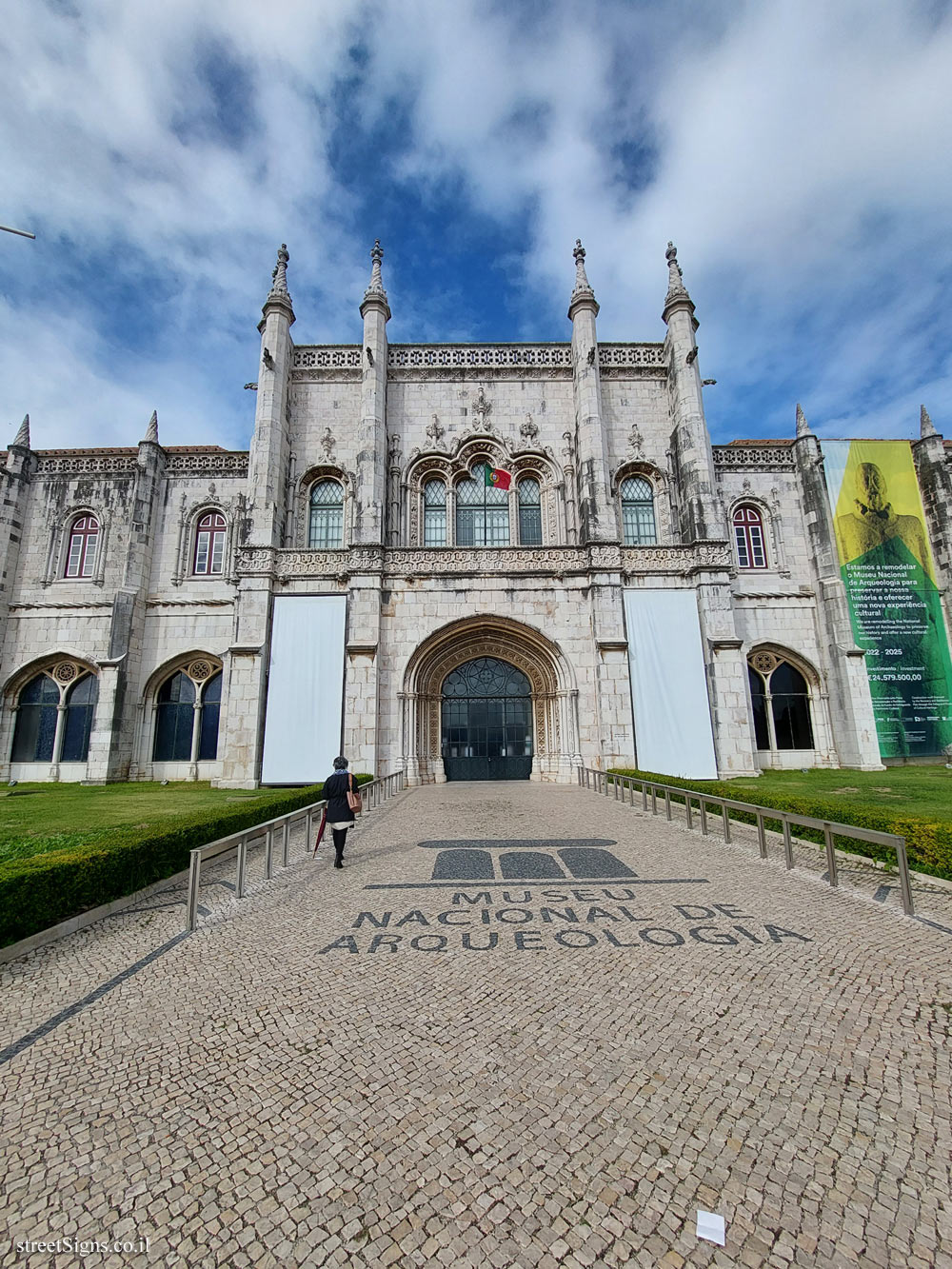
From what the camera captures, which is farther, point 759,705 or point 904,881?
point 759,705

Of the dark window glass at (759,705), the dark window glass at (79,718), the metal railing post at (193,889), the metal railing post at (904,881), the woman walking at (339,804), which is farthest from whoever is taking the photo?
the dark window glass at (759,705)

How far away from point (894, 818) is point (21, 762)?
2436 cm

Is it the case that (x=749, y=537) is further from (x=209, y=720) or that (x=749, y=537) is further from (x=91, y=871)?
(x=91, y=871)

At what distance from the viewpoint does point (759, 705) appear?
19.7m

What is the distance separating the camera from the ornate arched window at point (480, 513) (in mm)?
20109

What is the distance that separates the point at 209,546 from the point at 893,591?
2496cm

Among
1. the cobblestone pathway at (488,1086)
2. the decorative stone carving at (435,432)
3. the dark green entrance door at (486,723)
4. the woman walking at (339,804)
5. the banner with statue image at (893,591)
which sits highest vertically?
the decorative stone carving at (435,432)

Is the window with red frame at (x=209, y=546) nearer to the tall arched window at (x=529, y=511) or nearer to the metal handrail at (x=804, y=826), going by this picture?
the tall arched window at (x=529, y=511)

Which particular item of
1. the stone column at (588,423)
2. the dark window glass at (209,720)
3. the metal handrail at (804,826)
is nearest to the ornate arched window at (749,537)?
the stone column at (588,423)

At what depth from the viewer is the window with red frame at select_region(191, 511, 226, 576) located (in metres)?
20.3

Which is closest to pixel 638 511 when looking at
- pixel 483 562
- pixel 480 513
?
pixel 480 513

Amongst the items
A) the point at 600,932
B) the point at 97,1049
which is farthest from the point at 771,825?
the point at 97,1049

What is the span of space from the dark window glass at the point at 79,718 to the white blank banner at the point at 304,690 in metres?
7.50

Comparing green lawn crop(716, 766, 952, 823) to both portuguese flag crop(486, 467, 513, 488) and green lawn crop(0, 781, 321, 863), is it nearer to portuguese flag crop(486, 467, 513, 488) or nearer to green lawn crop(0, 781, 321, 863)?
green lawn crop(0, 781, 321, 863)
